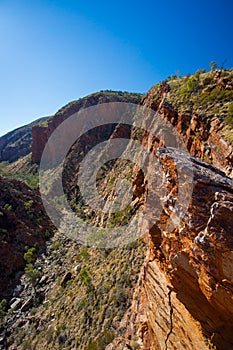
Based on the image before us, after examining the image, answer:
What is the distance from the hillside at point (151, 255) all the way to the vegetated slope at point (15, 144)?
74.3 metres

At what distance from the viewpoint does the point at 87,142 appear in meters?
63.9

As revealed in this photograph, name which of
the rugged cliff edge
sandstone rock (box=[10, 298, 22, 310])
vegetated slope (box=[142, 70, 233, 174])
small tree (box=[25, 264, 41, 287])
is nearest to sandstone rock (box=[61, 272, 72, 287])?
small tree (box=[25, 264, 41, 287])

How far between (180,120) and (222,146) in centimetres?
695

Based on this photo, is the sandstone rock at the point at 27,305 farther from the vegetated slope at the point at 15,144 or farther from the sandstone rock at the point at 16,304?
the vegetated slope at the point at 15,144

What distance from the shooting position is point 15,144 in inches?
4786

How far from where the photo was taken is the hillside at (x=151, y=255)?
5418mm

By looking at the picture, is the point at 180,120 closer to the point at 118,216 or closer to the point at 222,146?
the point at 222,146

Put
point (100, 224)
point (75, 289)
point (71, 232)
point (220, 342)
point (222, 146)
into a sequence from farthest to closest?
point (71, 232), point (100, 224), point (75, 289), point (222, 146), point (220, 342)

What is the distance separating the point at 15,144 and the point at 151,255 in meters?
127

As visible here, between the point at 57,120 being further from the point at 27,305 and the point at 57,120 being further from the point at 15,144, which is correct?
the point at 27,305

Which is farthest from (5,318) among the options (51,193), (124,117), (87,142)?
(124,117)

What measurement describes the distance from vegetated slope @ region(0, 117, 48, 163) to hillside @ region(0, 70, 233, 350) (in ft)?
244

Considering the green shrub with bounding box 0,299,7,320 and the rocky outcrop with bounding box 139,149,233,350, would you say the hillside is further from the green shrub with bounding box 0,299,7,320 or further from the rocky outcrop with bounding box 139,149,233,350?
the green shrub with bounding box 0,299,7,320

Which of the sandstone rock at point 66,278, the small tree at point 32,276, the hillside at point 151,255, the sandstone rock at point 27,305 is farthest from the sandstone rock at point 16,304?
the sandstone rock at point 66,278
